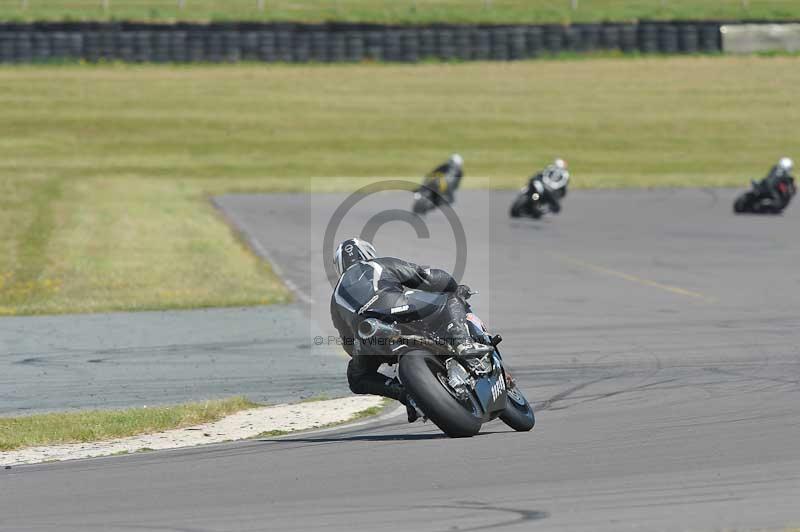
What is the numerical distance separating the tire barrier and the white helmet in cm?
3702

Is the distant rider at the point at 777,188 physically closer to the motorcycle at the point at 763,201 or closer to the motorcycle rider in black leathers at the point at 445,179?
the motorcycle at the point at 763,201

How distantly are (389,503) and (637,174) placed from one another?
3352 cm

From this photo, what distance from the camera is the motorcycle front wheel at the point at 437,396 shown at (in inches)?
341

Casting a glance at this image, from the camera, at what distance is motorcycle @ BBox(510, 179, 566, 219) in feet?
92.5

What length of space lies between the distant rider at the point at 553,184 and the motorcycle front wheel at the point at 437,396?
19.7 metres

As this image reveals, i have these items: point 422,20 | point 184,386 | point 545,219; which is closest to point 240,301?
point 184,386

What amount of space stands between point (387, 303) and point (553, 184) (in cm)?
1987

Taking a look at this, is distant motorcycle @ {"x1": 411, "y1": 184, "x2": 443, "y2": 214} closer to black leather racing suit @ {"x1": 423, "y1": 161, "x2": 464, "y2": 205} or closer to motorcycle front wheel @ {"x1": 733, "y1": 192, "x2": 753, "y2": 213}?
black leather racing suit @ {"x1": 423, "y1": 161, "x2": 464, "y2": 205}

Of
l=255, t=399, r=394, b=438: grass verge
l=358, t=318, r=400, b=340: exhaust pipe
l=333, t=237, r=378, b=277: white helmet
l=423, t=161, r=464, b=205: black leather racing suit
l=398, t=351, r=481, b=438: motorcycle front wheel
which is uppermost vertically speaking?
l=333, t=237, r=378, b=277: white helmet

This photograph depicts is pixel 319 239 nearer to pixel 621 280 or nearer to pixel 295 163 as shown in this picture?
pixel 621 280

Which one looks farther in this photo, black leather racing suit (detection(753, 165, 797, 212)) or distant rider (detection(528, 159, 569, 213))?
black leather racing suit (detection(753, 165, 797, 212))

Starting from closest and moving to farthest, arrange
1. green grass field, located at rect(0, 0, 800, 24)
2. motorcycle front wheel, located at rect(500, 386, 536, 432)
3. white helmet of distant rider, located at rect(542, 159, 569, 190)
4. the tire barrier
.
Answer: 1. motorcycle front wheel, located at rect(500, 386, 536, 432)
2. white helmet of distant rider, located at rect(542, 159, 569, 190)
3. the tire barrier
4. green grass field, located at rect(0, 0, 800, 24)

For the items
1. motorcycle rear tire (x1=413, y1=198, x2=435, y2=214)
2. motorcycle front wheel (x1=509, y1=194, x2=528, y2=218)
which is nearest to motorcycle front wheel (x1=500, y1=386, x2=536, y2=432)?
motorcycle front wheel (x1=509, y1=194, x2=528, y2=218)

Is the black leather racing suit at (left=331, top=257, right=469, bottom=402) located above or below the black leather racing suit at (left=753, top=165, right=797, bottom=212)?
above
